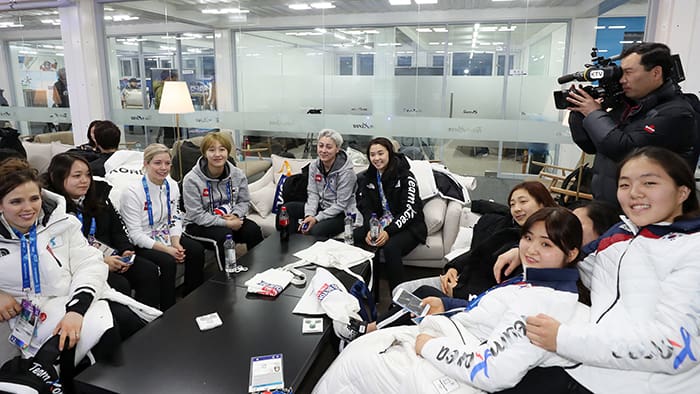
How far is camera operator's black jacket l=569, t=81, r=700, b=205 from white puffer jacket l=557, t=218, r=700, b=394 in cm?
94

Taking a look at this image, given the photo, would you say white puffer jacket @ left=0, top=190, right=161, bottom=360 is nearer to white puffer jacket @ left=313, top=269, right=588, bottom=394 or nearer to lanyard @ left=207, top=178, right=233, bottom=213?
white puffer jacket @ left=313, top=269, right=588, bottom=394

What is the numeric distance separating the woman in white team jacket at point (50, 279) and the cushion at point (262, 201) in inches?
69.4

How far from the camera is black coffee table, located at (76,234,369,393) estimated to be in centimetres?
147

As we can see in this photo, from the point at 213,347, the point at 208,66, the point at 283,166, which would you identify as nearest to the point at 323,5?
the point at 208,66

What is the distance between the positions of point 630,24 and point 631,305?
448 centimetres

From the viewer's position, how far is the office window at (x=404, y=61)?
17.7ft

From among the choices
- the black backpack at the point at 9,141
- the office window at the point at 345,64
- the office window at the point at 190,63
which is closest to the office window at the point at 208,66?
the office window at the point at 190,63

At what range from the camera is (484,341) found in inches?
59.1

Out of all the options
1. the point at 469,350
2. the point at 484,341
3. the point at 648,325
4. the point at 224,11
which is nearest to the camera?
the point at 648,325

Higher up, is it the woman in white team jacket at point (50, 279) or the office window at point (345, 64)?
the office window at point (345, 64)

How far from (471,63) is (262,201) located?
125 inches

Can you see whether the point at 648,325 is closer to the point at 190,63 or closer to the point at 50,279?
the point at 50,279

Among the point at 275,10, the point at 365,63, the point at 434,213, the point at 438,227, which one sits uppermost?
the point at 275,10

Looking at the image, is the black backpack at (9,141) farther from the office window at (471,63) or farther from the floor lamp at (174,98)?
the office window at (471,63)
